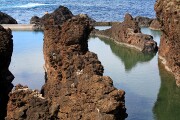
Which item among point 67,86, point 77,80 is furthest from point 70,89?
point 67,86

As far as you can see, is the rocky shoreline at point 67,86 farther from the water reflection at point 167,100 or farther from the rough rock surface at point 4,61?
the water reflection at point 167,100

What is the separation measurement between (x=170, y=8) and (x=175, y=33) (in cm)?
310

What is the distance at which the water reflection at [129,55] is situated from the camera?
53662 mm

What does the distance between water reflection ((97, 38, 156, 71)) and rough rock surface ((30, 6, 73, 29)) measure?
886 centimetres

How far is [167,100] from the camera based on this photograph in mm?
38719

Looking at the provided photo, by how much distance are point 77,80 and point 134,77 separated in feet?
68.7

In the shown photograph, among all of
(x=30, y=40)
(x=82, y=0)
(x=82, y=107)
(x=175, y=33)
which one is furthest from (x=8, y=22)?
(x=82, y=0)

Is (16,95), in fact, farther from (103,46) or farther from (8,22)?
(8,22)

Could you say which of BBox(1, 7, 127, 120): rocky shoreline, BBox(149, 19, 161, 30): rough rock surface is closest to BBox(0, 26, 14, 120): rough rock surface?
BBox(1, 7, 127, 120): rocky shoreline

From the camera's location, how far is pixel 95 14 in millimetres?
116750

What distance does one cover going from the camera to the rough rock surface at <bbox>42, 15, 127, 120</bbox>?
72.1 ft

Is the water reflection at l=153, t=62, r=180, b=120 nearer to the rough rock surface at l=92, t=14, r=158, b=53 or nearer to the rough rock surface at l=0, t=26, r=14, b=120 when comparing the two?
the rough rock surface at l=92, t=14, r=158, b=53

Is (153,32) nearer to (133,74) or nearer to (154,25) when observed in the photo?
(154,25)

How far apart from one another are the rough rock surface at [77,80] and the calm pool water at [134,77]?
6.87 meters
